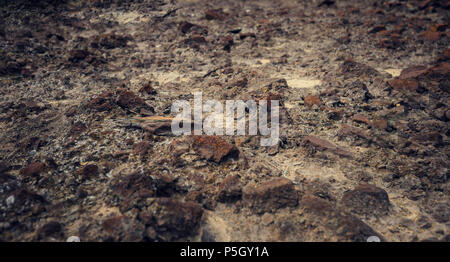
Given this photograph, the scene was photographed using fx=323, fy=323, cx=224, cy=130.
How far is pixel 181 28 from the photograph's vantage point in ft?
20.7

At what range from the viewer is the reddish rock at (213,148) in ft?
11.1

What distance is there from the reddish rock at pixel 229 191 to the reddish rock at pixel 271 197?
0.21ft

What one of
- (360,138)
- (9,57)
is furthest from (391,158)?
(9,57)

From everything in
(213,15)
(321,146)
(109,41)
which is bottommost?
(321,146)

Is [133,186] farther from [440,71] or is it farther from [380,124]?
[440,71]

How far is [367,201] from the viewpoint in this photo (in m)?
3.08

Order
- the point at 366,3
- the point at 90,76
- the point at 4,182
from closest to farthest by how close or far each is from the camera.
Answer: the point at 4,182, the point at 90,76, the point at 366,3

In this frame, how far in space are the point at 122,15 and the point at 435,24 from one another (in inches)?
254

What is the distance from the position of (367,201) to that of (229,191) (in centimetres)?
132

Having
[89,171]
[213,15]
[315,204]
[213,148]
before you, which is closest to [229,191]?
[213,148]

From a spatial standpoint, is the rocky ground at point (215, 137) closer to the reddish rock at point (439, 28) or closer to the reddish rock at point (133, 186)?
the reddish rock at point (133, 186)

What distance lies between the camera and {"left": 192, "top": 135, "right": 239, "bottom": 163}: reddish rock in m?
3.38

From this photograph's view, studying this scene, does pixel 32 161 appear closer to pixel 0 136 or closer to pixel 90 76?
pixel 0 136

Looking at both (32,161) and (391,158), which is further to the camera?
(391,158)
